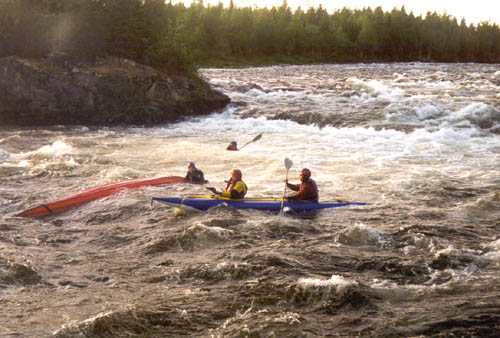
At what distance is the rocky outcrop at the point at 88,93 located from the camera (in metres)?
18.7

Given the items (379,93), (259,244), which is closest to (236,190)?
(259,244)

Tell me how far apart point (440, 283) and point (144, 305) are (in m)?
3.71

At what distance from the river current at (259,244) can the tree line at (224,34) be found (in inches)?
227

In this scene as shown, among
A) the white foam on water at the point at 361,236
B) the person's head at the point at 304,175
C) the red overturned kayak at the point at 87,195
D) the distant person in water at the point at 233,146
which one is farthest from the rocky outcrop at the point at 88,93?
the white foam on water at the point at 361,236

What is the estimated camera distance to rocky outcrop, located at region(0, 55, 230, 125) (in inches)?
736

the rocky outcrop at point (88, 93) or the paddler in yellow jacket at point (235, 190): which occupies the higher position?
the rocky outcrop at point (88, 93)

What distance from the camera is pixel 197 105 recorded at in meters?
21.7

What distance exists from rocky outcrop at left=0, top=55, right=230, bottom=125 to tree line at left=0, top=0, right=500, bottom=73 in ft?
3.08

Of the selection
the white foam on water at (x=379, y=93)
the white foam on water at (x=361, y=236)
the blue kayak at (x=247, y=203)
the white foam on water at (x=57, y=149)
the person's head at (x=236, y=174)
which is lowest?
the white foam on water at (x=361, y=236)

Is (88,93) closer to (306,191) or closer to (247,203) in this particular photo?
(247,203)

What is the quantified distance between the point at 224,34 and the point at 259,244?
59.9 metres

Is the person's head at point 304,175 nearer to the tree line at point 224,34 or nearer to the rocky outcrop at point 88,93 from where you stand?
the rocky outcrop at point 88,93

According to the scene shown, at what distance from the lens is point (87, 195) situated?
10.1 m

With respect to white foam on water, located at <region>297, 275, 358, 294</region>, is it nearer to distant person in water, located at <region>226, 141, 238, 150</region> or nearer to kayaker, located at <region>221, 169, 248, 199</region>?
kayaker, located at <region>221, 169, 248, 199</region>
